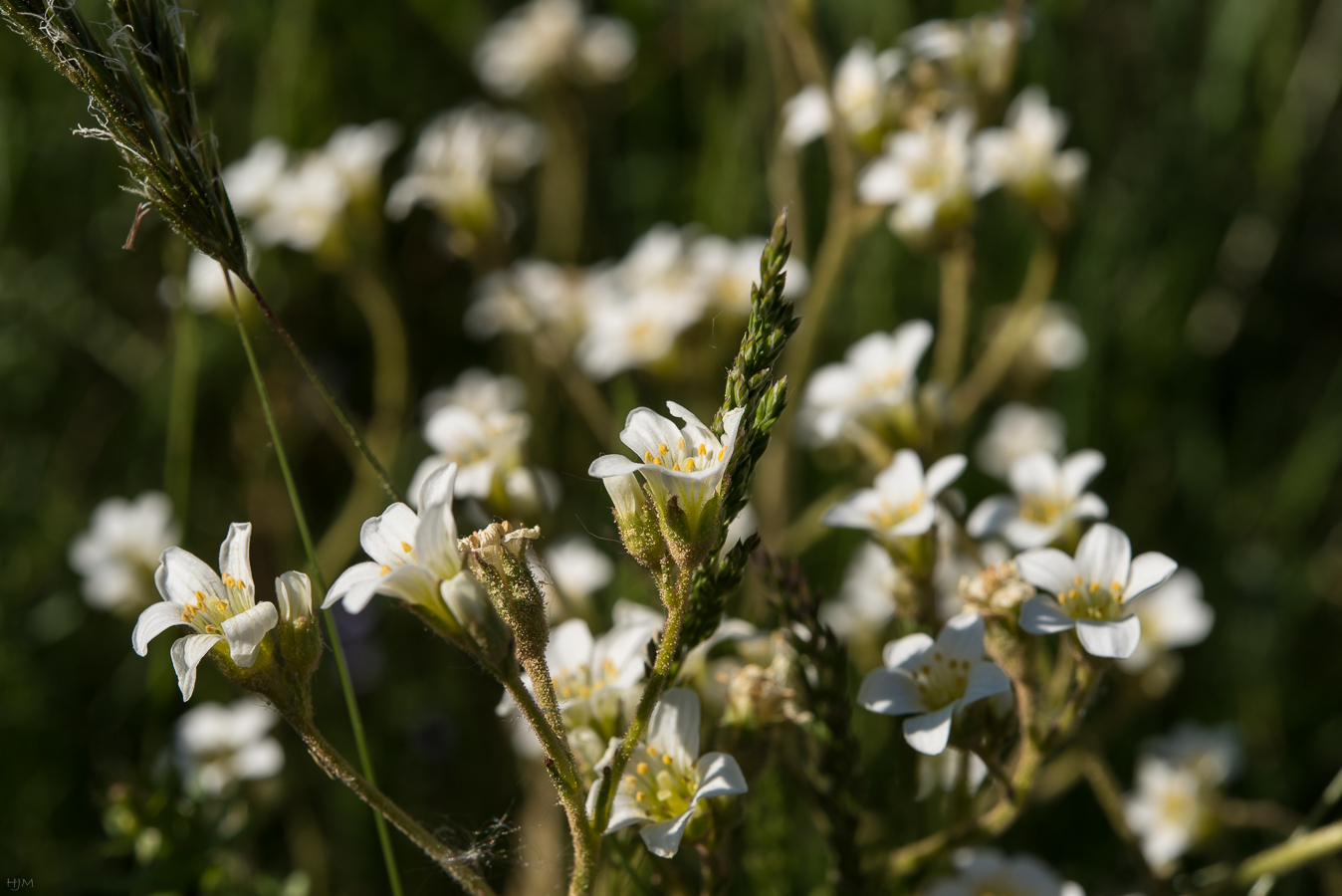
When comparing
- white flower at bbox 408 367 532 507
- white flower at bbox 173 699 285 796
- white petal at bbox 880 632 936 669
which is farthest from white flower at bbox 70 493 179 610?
white petal at bbox 880 632 936 669

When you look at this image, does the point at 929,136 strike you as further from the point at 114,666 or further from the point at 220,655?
the point at 114,666

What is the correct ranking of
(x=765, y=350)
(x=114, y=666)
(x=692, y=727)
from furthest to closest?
(x=114, y=666) < (x=692, y=727) < (x=765, y=350)

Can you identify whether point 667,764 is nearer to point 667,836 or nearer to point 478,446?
point 667,836

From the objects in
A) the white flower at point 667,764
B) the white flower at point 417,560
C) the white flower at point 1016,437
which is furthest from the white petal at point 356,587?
the white flower at point 1016,437

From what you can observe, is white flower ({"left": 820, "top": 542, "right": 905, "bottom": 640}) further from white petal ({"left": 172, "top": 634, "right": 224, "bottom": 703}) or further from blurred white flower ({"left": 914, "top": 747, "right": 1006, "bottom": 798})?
white petal ({"left": 172, "top": 634, "right": 224, "bottom": 703})

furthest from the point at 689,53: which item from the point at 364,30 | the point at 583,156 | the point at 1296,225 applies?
the point at 1296,225
